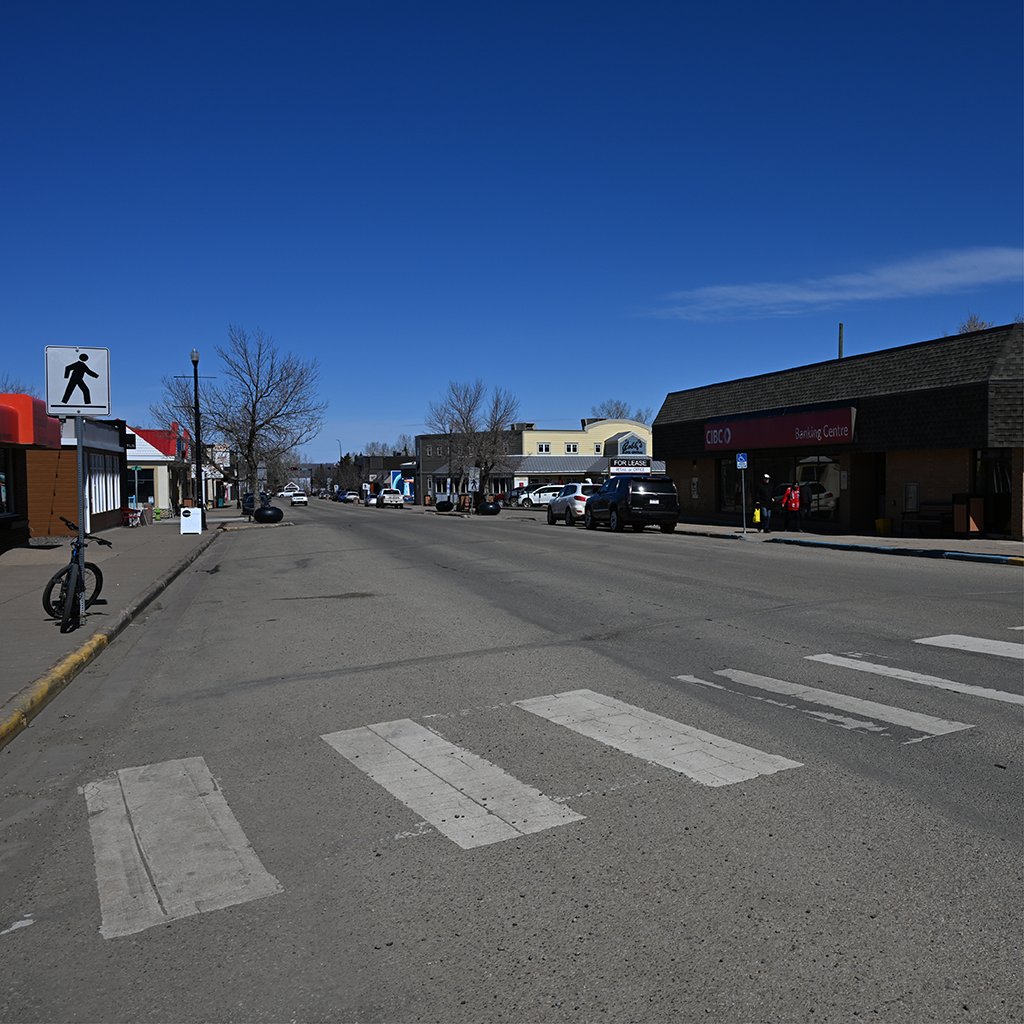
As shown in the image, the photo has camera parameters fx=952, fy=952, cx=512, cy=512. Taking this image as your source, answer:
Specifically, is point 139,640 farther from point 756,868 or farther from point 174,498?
point 174,498

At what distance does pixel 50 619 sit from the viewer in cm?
1169

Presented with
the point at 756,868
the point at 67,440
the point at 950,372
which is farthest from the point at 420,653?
the point at 67,440

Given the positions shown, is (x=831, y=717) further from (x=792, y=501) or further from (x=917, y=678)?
(x=792, y=501)

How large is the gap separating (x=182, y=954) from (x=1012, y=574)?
1658 centimetres

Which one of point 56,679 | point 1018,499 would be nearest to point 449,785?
point 56,679

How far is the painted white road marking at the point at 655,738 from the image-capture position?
5.64 meters

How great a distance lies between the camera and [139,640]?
1131 cm

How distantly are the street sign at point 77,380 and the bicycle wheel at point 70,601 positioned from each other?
6.10 ft

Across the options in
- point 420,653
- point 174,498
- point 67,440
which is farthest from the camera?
point 174,498

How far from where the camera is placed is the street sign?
426 inches

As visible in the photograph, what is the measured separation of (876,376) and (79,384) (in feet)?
75.4

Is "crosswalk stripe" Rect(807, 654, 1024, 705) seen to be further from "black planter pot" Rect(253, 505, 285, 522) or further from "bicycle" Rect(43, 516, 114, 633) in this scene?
"black planter pot" Rect(253, 505, 285, 522)

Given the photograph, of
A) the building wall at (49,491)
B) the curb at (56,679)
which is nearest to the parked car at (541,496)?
the building wall at (49,491)

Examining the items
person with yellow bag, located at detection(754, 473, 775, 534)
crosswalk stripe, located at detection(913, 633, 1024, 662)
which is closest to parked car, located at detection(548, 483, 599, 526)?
person with yellow bag, located at detection(754, 473, 775, 534)
